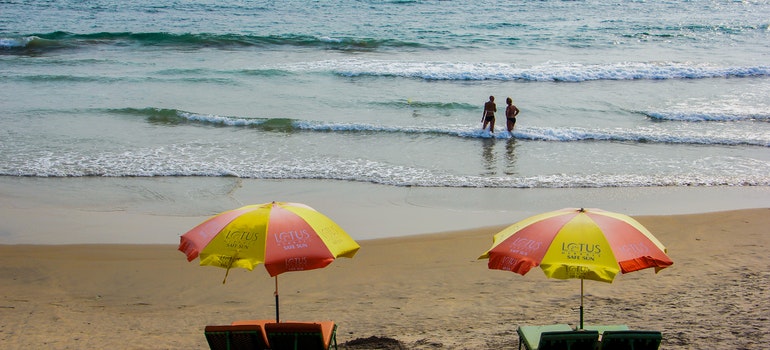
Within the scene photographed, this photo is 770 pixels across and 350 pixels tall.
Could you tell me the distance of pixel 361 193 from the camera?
45.2 feet

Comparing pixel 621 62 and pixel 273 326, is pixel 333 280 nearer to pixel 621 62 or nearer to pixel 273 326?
pixel 273 326

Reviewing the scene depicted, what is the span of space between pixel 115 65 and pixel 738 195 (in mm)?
21840

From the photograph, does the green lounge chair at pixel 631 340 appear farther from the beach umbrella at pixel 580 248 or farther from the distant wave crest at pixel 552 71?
the distant wave crest at pixel 552 71

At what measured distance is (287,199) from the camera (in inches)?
531

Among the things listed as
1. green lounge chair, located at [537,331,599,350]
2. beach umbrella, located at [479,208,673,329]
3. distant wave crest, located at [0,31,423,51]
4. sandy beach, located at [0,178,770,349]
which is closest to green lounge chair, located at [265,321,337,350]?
sandy beach, located at [0,178,770,349]

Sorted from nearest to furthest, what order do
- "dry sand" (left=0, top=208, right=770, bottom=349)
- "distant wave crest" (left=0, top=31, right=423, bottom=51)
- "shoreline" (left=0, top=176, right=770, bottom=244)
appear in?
"dry sand" (left=0, top=208, right=770, bottom=349) < "shoreline" (left=0, top=176, right=770, bottom=244) < "distant wave crest" (left=0, top=31, right=423, bottom=51)

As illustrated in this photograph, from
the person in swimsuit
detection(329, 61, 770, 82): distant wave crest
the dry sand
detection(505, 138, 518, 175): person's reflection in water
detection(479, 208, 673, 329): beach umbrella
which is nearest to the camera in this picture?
detection(479, 208, 673, 329): beach umbrella

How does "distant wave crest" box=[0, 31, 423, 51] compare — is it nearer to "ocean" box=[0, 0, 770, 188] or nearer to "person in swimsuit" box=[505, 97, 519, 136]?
"ocean" box=[0, 0, 770, 188]

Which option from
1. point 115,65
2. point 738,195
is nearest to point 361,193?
point 738,195

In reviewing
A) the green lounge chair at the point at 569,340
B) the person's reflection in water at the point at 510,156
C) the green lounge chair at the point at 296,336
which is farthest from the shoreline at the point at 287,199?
the green lounge chair at the point at 569,340

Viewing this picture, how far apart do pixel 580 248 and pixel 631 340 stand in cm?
110

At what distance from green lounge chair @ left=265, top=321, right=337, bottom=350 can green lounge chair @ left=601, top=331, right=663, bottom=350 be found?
2.45 meters

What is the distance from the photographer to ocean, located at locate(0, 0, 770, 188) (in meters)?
16.0

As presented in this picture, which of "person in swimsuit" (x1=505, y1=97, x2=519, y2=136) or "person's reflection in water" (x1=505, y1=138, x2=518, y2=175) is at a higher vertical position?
"person in swimsuit" (x1=505, y1=97, x2=519, y2=136)
